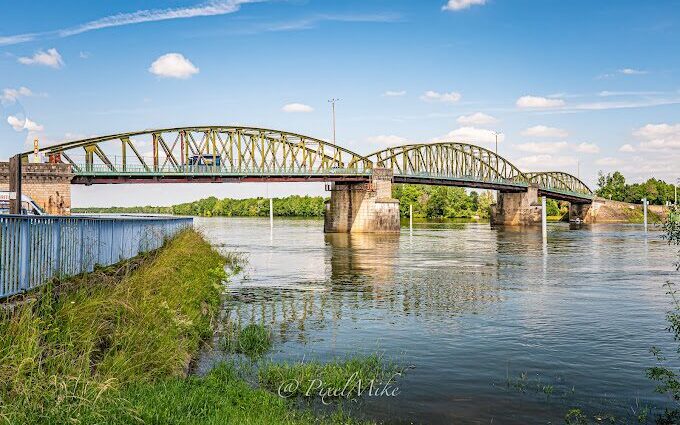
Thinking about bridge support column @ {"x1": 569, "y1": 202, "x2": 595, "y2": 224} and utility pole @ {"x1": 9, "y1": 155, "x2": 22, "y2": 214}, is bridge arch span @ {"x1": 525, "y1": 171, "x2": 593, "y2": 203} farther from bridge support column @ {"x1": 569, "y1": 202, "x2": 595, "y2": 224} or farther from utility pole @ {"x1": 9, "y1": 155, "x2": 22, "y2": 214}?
utility pole @ {"x1": 9, "y1": 155, "x2": 22, "y2": 214}

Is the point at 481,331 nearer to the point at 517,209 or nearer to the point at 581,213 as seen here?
the point at 517,209

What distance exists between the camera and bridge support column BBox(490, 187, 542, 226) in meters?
152

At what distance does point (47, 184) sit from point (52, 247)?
208 ft

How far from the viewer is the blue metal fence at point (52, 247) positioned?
11.1 m

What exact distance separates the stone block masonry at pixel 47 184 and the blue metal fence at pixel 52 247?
51.2 meters

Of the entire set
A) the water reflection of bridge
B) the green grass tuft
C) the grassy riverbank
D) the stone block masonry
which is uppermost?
the stone block masonry

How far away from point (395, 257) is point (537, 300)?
24.3 meters

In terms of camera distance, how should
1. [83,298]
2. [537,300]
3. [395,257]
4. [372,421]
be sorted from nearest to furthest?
[372,421], [83,298], [537,300], [395,257]

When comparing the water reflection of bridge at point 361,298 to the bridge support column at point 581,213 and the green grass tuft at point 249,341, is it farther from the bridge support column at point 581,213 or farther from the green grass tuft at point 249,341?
the bridge support column at point 581,213

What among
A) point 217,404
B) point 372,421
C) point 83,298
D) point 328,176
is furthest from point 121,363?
point 328,176

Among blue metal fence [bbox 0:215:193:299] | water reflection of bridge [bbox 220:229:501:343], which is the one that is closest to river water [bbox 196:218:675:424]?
water reflection of bridge [bbox 220:229:501:343]

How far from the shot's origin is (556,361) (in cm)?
1405

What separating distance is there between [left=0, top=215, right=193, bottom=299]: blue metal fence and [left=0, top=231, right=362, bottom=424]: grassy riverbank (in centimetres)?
72

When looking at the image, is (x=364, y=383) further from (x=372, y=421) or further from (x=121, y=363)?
(x=121, y=363)
